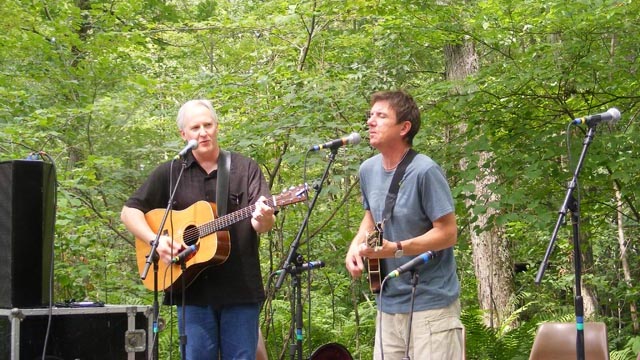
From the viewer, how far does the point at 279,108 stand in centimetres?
629

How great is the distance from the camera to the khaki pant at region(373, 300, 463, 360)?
3.08 metres

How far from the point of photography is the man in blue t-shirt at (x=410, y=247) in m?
3.08

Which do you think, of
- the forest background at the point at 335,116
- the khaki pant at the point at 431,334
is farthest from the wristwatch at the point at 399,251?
the forest background at the point at 335,116

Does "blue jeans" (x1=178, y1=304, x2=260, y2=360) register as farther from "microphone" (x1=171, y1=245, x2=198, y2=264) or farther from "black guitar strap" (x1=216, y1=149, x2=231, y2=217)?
"black guitar strap" (x1=216, y1=149, x2=231, y2=217)

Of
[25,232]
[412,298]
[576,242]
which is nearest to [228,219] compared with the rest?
[412,298]

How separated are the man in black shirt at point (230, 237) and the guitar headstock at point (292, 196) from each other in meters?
0.09

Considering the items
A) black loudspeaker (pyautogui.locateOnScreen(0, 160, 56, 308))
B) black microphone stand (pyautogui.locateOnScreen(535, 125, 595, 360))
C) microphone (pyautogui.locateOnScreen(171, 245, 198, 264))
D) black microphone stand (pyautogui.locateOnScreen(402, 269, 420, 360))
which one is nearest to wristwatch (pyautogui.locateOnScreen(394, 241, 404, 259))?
black microphone stand (pyautogui.locateOnScreen(402, 269, 420, 360))

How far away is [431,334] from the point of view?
3080mm

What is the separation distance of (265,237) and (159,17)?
5.08m

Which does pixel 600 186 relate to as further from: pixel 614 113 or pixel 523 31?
pixel 614 113

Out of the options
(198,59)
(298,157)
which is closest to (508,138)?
(298,157)

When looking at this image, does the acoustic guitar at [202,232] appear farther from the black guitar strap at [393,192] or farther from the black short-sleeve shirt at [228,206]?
the black guitar strap at [393,192]

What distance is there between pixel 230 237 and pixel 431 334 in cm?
111

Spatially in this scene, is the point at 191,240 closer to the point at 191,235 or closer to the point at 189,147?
the point at 191,235
